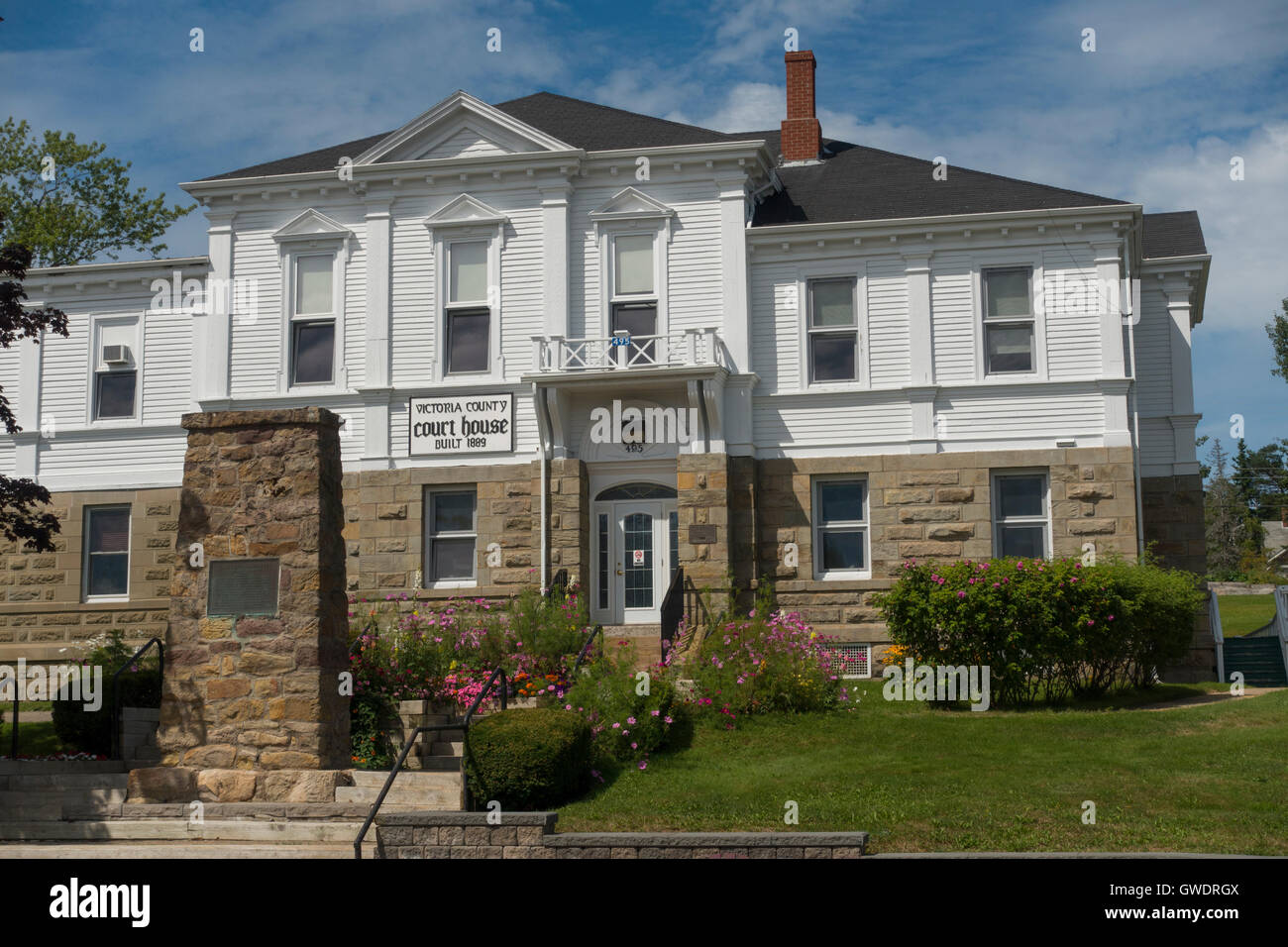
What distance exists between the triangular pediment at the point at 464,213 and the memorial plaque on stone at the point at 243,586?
9.99 metres

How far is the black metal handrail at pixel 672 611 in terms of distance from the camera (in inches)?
683

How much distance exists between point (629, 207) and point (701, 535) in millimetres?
5530

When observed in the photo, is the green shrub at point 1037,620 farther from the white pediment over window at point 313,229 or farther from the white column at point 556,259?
the white pediment over window at point 313,229

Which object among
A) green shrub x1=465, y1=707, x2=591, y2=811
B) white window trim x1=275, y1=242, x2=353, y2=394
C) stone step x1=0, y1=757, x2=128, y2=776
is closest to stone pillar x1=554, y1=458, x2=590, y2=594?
white window trim x1=275, y1=242, x2=353, y2=394

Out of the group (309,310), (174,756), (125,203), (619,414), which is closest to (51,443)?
(309,310)

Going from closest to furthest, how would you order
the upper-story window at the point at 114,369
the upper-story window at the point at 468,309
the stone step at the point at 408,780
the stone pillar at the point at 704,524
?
1. the stone step at the point at 408,780
2. the stone pillar at the point at 704,524
3. the upper-story window at the point at 468,309
4. the upper-story window at the point at 114,369

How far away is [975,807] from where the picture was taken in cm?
1074

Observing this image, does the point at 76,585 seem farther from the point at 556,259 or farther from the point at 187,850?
the point at 187,850

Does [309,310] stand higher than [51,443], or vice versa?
[309,310]

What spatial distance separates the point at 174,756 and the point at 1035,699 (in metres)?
9.95

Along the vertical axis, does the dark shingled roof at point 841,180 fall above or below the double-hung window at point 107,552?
Answer: above

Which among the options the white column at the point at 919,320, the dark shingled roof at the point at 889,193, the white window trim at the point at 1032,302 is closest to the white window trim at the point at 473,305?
the dark shingled roof at the point at 889,193

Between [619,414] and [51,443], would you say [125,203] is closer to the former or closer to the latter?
[51,443]

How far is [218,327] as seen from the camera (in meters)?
21.7
